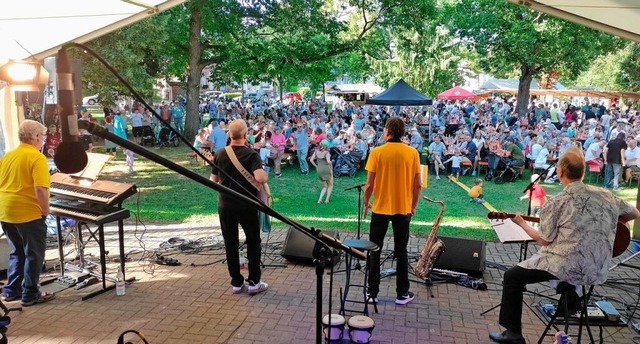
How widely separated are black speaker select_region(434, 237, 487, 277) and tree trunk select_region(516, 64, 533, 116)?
21.2 m

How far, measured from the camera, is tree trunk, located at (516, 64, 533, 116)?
972 inches

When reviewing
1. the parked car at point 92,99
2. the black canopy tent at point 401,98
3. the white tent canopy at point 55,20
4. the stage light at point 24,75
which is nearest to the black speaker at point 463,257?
the white tent canopy at point 55,20

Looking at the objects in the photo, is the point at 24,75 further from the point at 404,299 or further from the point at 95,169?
the point at 404,299

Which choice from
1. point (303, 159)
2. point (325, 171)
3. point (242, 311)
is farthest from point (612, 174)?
point (242, 311)

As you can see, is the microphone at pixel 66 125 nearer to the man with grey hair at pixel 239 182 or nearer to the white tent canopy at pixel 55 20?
the man with grey hair at pixel 239 182

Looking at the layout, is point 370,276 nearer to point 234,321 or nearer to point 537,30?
point 234,321

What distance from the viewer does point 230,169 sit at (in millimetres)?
5004

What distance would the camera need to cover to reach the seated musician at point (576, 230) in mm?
3703

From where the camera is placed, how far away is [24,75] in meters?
5.90

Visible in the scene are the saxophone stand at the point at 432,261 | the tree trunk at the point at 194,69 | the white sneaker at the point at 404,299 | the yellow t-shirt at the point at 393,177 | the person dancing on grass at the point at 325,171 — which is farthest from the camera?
the tree trunk at the point at 194,69

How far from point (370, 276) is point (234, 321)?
147 centimetres

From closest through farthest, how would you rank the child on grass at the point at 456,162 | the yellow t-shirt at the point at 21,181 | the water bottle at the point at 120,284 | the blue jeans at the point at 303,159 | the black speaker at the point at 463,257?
the yellow t-shirt at the point at 21,181 → the water bottle at the point at 120,284 → the black speaker at the point at 463,257 → the child on grass at the point at 456,162 → the blue jeans at the point at 303,159

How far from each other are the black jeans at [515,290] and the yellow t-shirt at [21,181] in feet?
14.7

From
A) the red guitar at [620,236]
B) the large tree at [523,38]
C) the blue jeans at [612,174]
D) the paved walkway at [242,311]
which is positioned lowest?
the paved walkway at [242,311]
